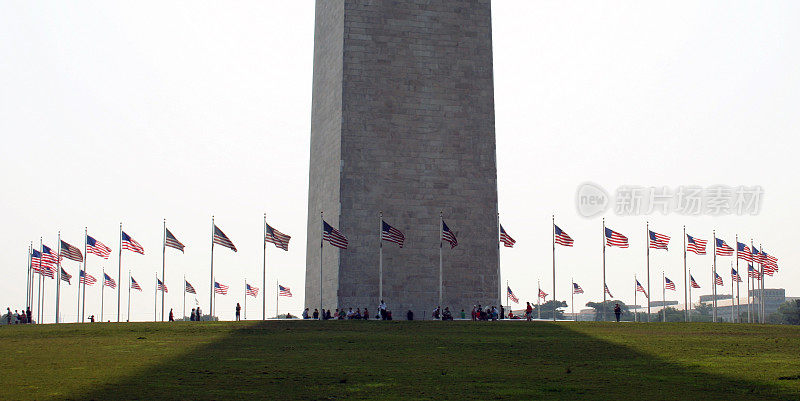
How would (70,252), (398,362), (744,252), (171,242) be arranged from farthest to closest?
1. (744,252)
2. (70,252)
3. (171,242)
4. (398,362)

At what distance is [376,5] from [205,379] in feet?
162

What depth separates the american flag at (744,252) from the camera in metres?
73.5

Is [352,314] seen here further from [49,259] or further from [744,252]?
[744,252]

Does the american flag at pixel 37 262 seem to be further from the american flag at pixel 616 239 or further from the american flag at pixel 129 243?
the american flag at pixel 616 239

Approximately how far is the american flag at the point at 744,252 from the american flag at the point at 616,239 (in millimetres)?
15071

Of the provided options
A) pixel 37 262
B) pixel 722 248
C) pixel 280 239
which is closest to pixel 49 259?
pixel 37 262

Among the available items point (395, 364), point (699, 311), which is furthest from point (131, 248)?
point (699, 311)

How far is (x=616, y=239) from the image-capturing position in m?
62.5

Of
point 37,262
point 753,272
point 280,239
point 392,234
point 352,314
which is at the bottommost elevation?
point 352,314

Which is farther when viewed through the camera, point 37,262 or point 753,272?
point 753,272

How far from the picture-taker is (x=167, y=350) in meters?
35.7

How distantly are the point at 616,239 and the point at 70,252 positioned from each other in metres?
34.2

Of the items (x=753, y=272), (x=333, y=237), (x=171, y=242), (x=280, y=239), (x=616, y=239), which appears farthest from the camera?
(x=753, y=272)

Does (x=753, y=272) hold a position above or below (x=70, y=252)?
below
